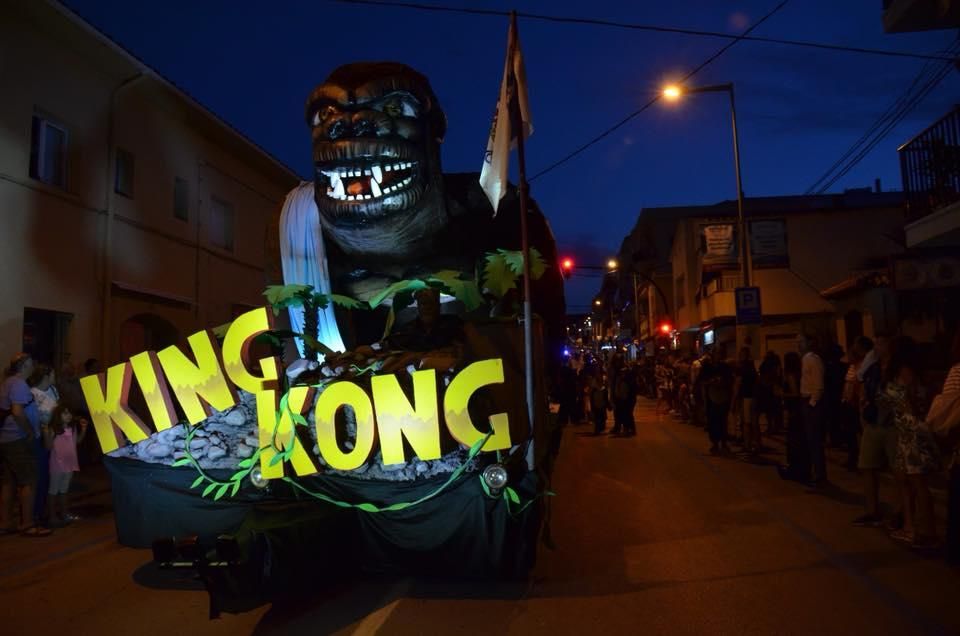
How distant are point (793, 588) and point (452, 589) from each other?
2391 mm

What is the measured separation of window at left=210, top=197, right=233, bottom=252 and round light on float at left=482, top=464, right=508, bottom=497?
43.8 feet

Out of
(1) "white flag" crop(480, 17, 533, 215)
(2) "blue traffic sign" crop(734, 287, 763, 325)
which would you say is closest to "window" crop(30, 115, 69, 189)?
(1) "white flag" crop(480, 17, 533, 215)

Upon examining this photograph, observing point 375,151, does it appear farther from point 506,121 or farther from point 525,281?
point 525,281

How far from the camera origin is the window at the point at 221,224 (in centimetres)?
1645

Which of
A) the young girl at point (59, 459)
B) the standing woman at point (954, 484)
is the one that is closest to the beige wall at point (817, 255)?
the standing woman at point (954, 484)

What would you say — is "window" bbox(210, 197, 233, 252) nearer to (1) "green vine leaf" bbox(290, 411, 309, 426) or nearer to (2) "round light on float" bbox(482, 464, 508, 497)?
(1) "green vine leaf" bbox(290, 411, 309, 426)

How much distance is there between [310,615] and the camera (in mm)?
4648

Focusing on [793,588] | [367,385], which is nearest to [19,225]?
[367,385]

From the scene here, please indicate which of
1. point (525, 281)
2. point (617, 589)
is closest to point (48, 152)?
point (525, 281)

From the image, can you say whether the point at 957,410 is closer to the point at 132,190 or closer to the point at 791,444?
the point at 791,444

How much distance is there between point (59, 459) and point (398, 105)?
5.07m

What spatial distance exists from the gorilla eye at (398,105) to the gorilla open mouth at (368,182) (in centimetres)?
32

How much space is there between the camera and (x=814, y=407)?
856 centimetres

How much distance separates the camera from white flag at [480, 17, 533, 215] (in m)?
5.82
